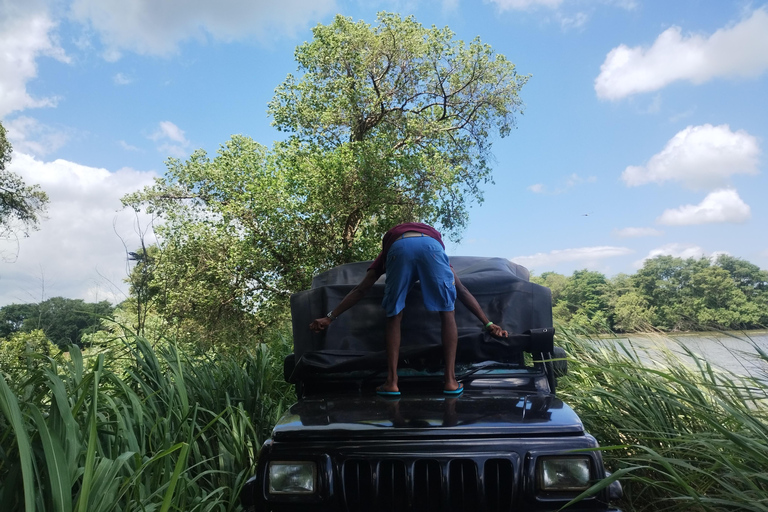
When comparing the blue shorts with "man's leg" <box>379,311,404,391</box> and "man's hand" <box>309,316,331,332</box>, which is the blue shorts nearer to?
"man's leg" <box>379,311,404,391</box>

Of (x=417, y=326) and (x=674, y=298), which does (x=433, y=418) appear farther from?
(x=674, y=298)

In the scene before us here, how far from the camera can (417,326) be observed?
3.91m

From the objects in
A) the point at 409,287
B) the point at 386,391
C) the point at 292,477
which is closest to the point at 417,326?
the point at 409,287

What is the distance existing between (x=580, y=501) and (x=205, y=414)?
3.67m

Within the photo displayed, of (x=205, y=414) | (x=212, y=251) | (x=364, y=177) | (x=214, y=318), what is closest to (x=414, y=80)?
(x=364, y=177)

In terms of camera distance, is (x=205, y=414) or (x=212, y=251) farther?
(x=212, y=251)

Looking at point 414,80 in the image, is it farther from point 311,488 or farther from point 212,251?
point 311,488

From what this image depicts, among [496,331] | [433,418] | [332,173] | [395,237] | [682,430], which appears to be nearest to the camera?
[433,418]

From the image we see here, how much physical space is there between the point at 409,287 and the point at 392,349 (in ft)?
1.61

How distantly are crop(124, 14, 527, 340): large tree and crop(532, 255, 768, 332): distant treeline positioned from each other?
20.6 feet

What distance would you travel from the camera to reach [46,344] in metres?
4.54

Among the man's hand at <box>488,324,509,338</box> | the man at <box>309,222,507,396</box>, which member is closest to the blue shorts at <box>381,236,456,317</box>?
the man at <box>309,222,507,396</box>

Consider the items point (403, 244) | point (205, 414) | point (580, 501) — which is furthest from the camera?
point (205, 414)

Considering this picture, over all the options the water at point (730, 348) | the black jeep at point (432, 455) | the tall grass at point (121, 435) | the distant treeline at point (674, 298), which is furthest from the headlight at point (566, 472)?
the distant treeline at point (674, 298)
